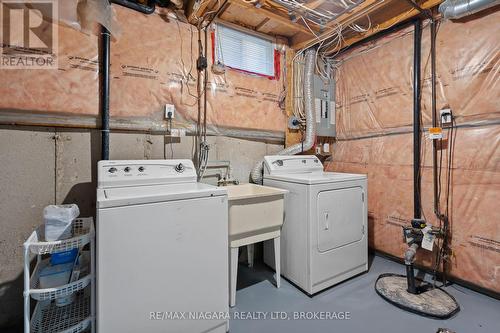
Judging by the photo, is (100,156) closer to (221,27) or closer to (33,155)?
(33,155)

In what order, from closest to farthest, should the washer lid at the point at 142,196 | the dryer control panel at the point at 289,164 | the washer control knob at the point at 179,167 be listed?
the washer lid at the point at 142,196
the washer control knob at the point at 179,167
the dryer control panel at the point at 289,164

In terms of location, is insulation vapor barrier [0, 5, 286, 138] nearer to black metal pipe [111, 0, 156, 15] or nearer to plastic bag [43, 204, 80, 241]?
black metal pipe [111, 0, 156, 15]

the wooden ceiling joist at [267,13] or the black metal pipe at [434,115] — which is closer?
the wooden ceiling joist at [267,13]

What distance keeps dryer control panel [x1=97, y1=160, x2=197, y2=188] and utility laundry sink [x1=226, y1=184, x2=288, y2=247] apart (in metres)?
0.42

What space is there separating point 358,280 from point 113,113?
100 inches

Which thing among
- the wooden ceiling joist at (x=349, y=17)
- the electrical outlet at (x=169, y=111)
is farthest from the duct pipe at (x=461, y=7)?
the electrical outlet at (x=169, y=111)

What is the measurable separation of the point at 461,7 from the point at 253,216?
7.50ft

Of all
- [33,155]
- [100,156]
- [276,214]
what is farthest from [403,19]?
[33,155]

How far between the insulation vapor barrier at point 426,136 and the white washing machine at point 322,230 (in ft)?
1.78

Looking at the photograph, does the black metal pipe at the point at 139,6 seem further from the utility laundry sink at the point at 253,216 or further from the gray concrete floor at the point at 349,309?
the gray concrete floor at the point at 349,309

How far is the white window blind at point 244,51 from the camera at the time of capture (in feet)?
7.56

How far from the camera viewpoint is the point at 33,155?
1559 millimetres

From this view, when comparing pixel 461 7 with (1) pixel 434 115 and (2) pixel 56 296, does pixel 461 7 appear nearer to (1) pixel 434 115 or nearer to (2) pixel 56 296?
(1) pixel 434 115

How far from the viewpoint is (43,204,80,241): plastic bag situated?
48.3 inches
